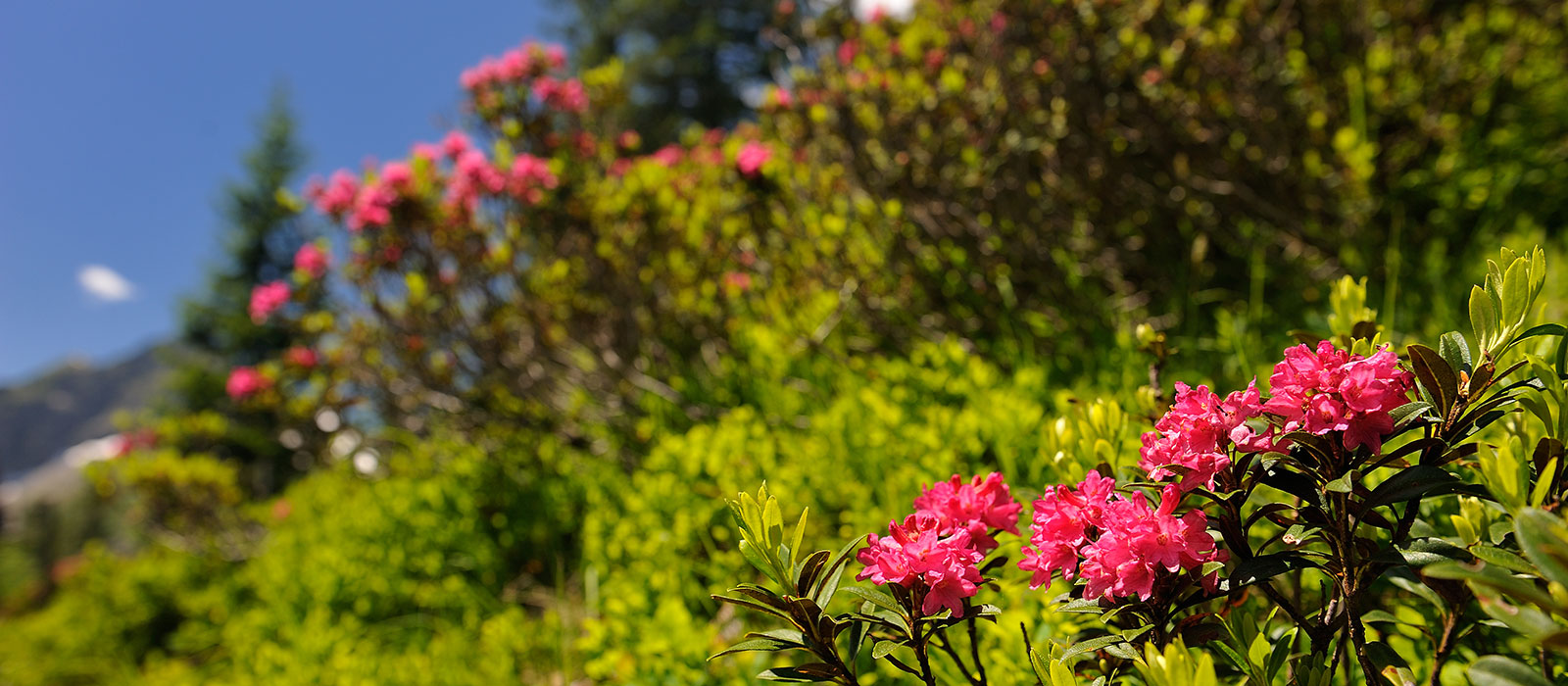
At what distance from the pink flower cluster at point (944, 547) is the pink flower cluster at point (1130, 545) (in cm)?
12

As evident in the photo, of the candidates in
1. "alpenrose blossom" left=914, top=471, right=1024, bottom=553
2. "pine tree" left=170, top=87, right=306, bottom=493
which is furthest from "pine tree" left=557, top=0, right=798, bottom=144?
"alpenrose blossom" left=914, top=471, right=1024, bottom=553

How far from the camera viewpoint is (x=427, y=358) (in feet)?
15.5

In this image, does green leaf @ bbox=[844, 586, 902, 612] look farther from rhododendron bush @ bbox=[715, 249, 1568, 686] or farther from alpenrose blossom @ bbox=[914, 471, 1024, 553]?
alpenrose blossom @ bbox=[914, 471, 1024, 553]

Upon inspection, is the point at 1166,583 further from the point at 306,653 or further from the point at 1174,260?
the point at 306,653

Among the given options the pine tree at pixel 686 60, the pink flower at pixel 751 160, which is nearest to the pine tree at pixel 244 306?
the pine tree at pixel 686 60

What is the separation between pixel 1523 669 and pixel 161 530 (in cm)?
975

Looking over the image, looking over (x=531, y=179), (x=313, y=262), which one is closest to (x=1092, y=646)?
(x=531, y=179)

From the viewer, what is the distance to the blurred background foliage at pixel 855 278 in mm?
2672

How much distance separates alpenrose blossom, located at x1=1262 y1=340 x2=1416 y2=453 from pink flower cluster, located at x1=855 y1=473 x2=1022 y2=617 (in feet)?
1.27

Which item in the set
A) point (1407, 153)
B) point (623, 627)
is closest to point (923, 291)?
point (623, 627)

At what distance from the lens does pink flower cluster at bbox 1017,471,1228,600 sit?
2.95ft

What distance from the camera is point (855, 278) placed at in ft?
11.4

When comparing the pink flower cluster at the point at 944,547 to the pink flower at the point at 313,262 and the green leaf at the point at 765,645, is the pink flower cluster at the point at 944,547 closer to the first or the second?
the green leaf at the point at 765,645

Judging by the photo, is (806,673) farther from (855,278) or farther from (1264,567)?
(855,278)
